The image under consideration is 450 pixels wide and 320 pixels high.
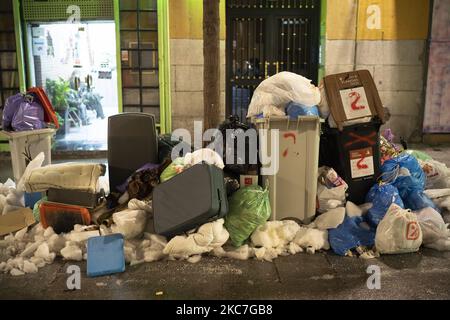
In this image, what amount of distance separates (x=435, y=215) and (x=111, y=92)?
6823 millimetres

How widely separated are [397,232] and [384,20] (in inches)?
234

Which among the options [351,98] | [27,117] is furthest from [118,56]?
[351,98]

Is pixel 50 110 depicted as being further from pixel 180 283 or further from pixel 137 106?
pixel 137 106

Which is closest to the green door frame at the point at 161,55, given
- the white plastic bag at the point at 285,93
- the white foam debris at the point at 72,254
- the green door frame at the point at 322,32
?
the green door frame at the point at 322,32

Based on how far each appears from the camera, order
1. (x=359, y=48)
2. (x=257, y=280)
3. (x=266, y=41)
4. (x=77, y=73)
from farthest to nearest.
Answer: (x=77, y=73), (x=266, y=41), (x=359, y=48), (x=257, y=280)

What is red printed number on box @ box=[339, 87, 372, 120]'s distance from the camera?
184 inches

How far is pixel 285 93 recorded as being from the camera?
4.55 metres

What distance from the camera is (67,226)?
4508 mm

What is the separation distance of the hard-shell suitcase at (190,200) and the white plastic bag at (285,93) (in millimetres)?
888

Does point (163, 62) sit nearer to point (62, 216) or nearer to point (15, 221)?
point (15, 221)

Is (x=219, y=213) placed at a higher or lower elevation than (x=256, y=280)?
higher

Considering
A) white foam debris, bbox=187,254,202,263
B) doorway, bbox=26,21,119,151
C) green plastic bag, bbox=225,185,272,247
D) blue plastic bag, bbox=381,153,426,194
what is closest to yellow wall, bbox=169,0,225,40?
doorway, bbox=26,21,119,151

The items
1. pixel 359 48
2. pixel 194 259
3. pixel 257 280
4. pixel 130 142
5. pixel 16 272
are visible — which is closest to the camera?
pixel 257 280

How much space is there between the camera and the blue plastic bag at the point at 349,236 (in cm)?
425
